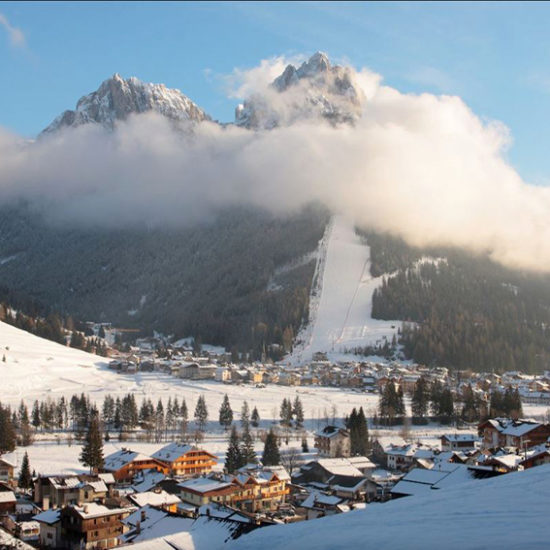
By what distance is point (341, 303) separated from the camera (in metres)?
119

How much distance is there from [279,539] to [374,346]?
92.3m

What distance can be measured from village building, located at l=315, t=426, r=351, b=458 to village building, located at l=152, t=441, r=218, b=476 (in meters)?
7.63

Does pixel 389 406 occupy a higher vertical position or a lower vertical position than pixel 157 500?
higher

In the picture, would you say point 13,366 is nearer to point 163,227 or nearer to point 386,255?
point 386,255

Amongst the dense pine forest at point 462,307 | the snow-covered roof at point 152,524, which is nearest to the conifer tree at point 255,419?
the snow-covered roof at point 152,524

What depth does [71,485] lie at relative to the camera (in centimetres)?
2941

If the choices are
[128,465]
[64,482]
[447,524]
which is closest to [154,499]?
[64,482]

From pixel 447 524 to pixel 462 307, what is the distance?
10971 centimetres

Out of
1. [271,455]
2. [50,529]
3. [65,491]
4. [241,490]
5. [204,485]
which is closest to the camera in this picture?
[50,529]

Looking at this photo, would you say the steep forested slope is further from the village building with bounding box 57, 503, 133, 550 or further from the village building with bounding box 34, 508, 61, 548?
the village building with bounding box 57, 503, 133, 550

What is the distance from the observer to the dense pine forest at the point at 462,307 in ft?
317

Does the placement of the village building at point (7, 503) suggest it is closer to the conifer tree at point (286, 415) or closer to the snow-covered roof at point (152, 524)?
the snow-covered roof at point (152, 524)

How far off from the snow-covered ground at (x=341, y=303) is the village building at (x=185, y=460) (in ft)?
197

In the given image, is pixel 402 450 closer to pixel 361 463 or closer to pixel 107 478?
pixel 361 463
